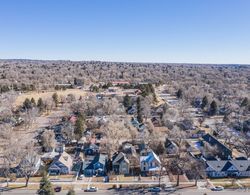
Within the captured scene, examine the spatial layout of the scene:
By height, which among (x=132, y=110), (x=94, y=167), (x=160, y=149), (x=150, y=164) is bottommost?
(x=94, y=167)

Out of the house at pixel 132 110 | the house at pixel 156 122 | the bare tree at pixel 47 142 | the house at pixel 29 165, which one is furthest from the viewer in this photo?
the house at pixel 132 110

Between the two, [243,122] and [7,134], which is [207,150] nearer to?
[243,122]

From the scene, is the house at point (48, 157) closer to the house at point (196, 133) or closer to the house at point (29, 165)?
the house at point (29, 165)

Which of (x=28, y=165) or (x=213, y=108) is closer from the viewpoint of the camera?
(x=28, y=165)

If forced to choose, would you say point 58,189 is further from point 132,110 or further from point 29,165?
point 132,110

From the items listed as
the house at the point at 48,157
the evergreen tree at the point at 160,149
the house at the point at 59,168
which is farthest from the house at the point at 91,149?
the evergreen tree at the point at 160,149

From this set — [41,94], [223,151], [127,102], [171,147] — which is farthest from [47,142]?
[41,94]

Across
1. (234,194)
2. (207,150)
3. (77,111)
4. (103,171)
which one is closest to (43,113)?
(77,111)

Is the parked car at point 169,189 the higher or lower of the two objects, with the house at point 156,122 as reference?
lower

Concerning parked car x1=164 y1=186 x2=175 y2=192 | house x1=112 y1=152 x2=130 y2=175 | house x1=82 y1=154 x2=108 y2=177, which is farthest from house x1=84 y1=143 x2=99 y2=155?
parked car x1=164 y1=186 x2=175 y2=192
